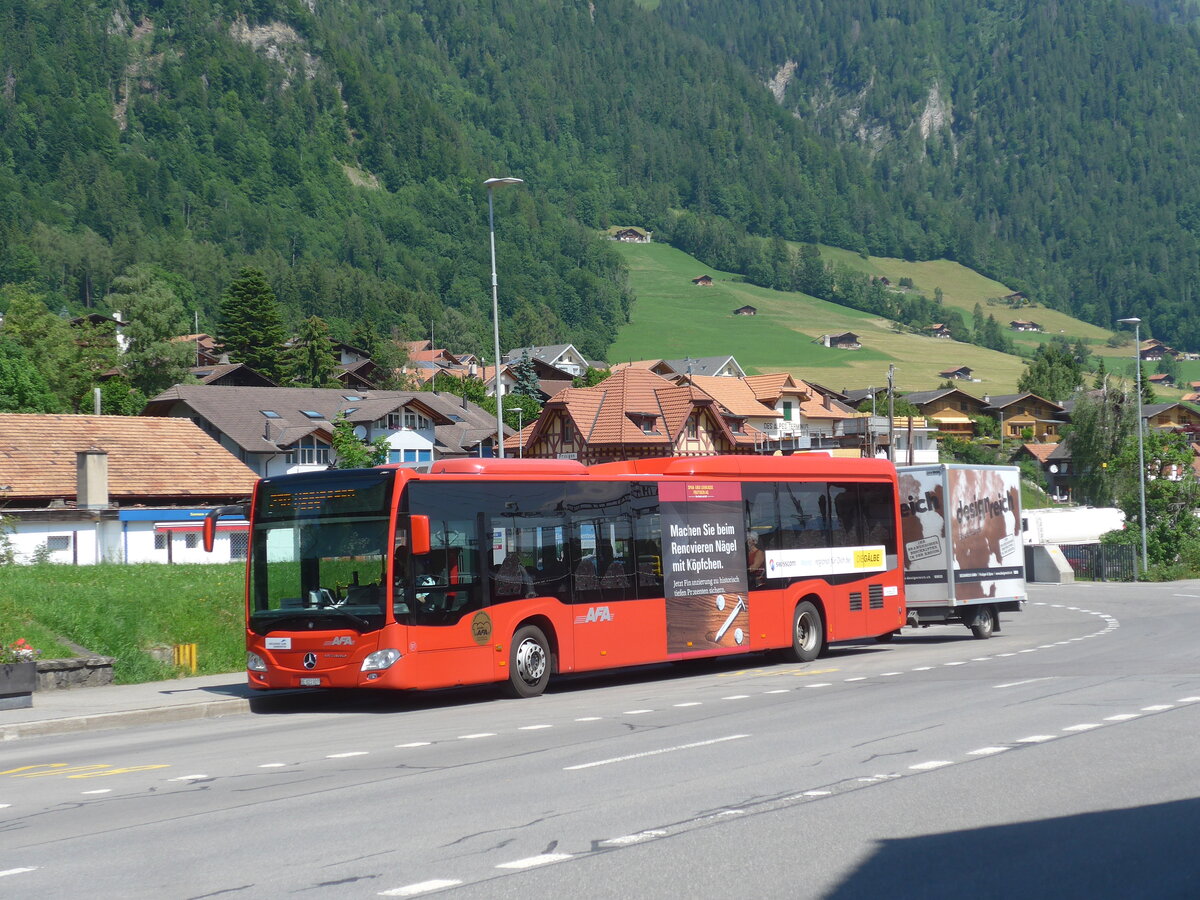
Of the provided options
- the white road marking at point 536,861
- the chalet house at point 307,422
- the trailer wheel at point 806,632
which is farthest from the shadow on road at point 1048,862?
the chalet house at point 307,422

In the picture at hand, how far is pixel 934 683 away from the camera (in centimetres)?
1844

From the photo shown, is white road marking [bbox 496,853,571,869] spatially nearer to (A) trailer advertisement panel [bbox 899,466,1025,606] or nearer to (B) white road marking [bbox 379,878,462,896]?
(B) white road marking [bbox 379,878,462,896]

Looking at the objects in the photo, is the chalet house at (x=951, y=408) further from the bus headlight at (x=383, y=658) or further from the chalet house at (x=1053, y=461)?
the bus headlight at (x=383, y=658)

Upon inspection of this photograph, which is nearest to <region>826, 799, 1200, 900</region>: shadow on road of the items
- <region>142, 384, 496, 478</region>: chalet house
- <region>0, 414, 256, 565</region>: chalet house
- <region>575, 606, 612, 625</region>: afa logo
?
<region>575, 606, 612, 625</region>: afa logo

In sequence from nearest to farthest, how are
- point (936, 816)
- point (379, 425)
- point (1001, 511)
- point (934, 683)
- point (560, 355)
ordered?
point (936, 816)
point (934, 683)
point (1001, 511)
point (379, 425)
point (560, 355)

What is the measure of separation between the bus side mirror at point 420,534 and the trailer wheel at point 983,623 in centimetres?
1485

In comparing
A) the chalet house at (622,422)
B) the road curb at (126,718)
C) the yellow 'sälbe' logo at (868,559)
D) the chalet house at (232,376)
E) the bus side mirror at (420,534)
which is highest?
the chalet house at (232,376)

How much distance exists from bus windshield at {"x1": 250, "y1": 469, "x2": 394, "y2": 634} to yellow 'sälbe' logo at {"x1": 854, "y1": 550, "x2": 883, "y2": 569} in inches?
384

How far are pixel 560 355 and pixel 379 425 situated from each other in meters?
80.3

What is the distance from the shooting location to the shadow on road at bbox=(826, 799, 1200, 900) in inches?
285

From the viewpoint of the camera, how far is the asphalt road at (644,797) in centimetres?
769

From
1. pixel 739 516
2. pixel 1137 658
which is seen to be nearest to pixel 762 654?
pixel 739 516

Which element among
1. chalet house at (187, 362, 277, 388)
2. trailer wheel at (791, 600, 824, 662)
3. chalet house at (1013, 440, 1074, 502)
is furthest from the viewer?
chalet house at (187, 362, 277, 388)

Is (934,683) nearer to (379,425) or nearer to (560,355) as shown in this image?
(379,425)
